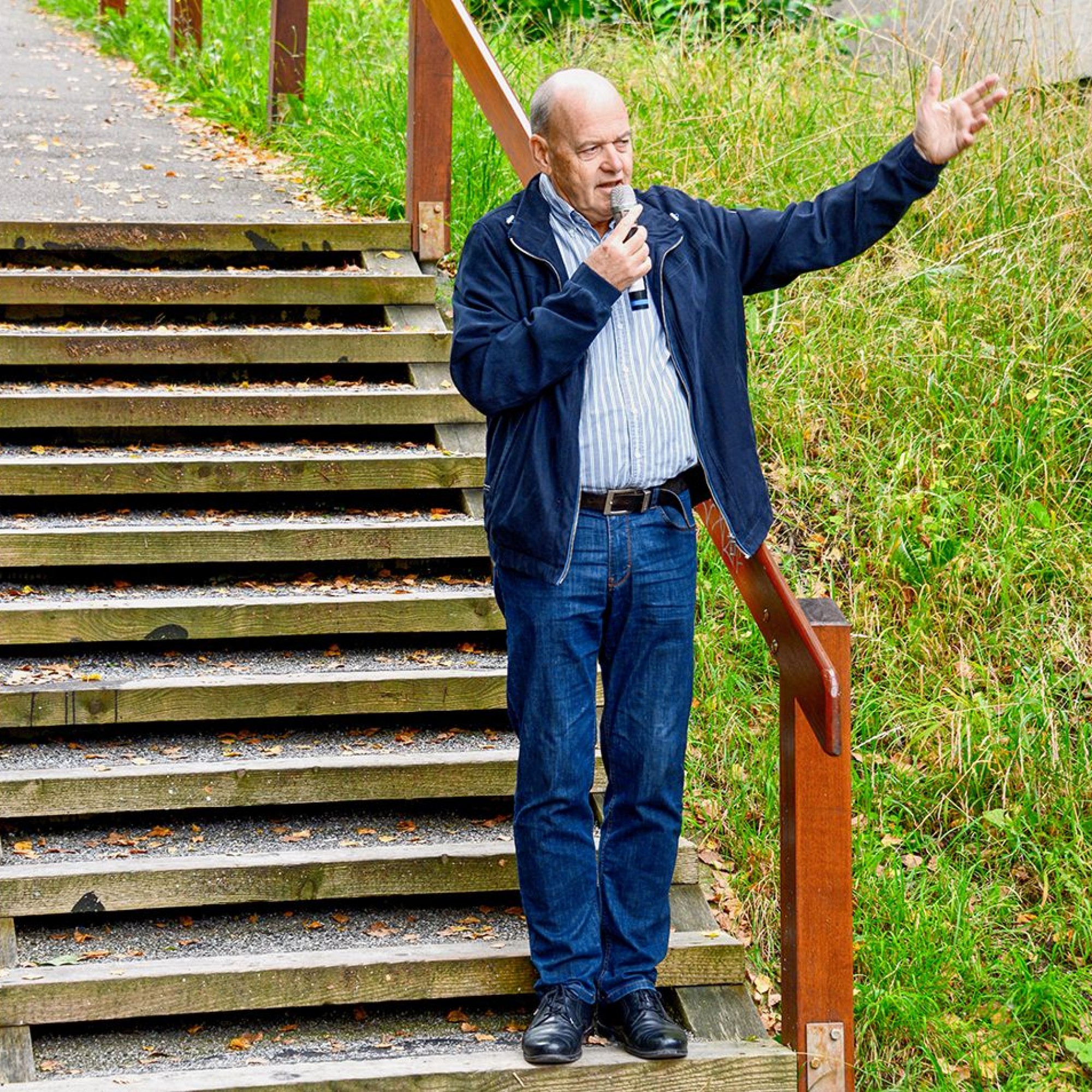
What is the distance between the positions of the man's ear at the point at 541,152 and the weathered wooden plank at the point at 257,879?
5.27 ft

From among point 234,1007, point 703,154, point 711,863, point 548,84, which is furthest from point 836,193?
point 703,154

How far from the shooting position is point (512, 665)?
3.12 metres

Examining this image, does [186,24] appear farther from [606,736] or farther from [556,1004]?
[556,1004]

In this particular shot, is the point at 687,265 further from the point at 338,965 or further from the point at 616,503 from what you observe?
the point at 338,965

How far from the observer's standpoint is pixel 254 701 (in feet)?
13.3

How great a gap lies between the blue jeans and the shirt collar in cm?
54

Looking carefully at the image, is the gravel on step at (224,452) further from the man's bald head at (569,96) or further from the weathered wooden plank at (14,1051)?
the man's bald head at (569,96)

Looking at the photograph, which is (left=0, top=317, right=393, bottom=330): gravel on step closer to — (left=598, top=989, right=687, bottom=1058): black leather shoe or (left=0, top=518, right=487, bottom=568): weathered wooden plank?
(left=0, top=518, right=487, bottom=568): weathered wooden plank

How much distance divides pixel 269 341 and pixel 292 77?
2976mm

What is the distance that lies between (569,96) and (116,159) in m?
5.33

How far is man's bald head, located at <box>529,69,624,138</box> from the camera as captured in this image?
2.85m

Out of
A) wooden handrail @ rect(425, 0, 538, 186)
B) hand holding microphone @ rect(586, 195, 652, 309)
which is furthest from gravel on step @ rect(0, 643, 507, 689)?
hand holding microphone @ rect(586, 195, 652, 309)

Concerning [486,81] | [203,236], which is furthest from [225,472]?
[486,81]

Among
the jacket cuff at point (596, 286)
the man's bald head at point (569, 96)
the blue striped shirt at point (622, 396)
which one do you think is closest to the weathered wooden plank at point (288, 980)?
the blue striped shirt at point (622, 396)
